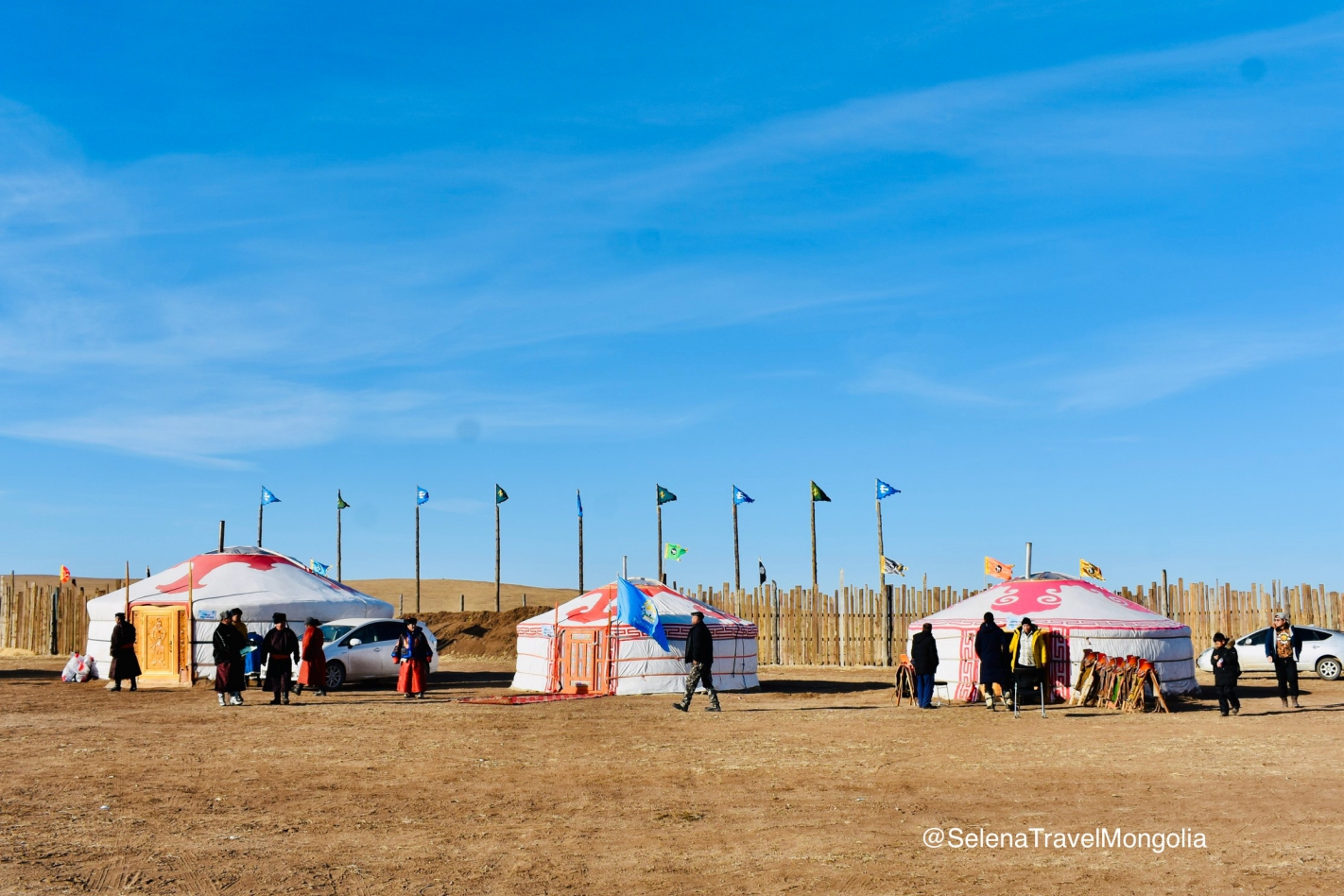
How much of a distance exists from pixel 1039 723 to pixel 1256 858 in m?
9.25

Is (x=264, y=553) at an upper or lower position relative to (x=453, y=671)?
upper

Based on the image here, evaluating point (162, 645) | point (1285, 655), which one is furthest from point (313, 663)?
point (1285, 655)

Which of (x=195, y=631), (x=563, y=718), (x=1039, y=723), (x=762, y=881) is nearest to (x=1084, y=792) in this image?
(x=762, y=881)

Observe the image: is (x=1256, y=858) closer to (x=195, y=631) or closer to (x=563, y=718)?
(x=563, y=718)

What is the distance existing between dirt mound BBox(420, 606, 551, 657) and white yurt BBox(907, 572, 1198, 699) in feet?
66.4

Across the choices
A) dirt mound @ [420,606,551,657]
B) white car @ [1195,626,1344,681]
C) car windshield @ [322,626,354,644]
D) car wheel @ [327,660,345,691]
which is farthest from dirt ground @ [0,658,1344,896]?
dirt mound @ [420,606,551,657]

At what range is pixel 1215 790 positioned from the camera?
1059 cm

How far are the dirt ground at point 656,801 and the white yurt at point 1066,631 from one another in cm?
276

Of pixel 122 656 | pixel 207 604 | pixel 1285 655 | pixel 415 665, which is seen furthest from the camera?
pixel 207 604

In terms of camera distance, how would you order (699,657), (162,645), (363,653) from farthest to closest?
(162,645) → (363,653) → (699,657)

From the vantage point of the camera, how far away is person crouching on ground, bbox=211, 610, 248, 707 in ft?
65.6

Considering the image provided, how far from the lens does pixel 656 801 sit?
10281 millimetres

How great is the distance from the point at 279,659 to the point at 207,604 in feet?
18.2

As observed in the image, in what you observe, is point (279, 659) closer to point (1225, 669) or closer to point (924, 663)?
point (924, 663)
